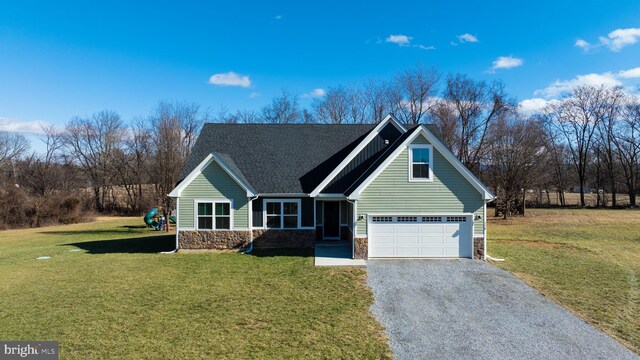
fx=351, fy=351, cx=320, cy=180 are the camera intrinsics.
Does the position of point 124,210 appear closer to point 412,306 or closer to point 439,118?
point 439,118

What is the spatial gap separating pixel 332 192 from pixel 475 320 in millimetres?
8675

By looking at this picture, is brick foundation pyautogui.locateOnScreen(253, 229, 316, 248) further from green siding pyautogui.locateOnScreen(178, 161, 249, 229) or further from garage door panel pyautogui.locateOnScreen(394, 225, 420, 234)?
garage door panel pyautogui.locateOnScreen(394, 225, 420, 234)

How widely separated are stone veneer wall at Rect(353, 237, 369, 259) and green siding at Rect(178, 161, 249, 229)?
5496mm

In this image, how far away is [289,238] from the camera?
1714 cm

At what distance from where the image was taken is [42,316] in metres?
8.55

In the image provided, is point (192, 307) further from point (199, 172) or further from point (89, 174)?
point (89, 174)

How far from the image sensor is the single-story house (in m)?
14.6

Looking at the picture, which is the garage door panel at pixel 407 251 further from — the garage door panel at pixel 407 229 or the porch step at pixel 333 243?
the porch step at pixel 333 243

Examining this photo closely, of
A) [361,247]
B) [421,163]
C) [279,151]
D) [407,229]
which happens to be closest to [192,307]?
[361,247]

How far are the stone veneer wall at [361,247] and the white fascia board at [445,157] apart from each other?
70.3 inches

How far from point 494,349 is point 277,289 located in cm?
602

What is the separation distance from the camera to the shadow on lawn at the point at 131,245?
17938mm

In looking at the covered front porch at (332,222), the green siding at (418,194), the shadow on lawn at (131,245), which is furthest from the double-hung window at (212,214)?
the green siding at (418,194)

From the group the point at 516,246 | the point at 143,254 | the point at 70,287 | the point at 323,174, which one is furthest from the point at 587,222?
the point at 70,287
